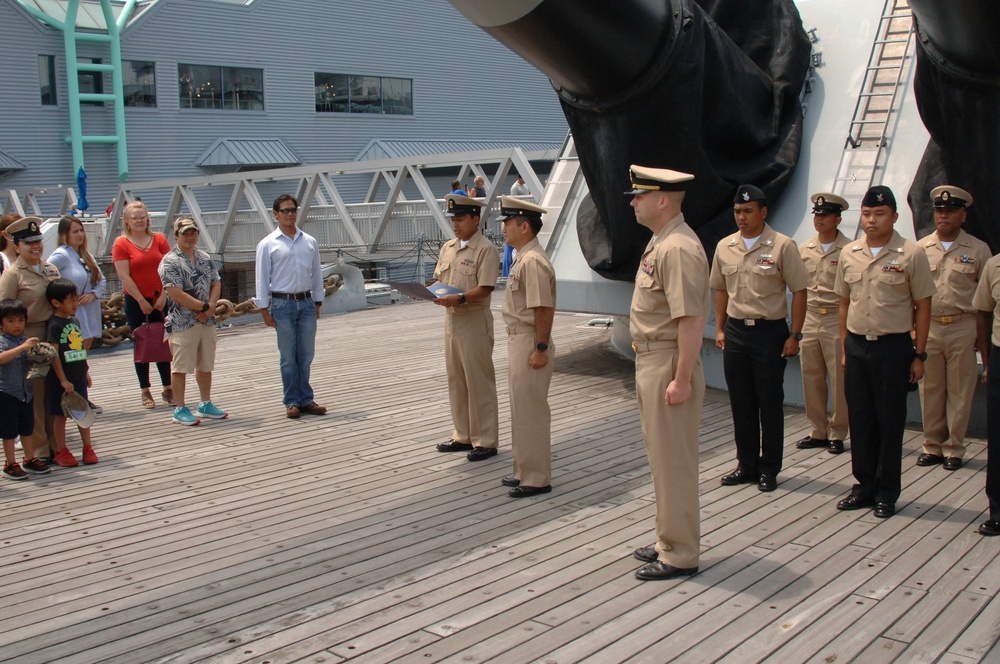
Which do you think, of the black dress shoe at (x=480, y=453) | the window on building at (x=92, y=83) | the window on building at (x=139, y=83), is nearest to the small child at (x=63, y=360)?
the black dress shoe at (x=480, y=453)

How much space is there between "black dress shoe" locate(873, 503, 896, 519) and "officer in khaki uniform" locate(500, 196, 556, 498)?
1.64m

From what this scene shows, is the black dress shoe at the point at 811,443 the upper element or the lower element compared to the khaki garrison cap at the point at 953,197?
lower

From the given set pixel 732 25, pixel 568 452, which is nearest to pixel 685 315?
pixel 568 452

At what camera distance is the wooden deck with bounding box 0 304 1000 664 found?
351cm

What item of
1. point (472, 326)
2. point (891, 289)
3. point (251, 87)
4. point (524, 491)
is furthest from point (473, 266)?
point (251, 87)

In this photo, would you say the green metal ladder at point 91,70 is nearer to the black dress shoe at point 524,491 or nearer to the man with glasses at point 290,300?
the man with glasses at point 290,300

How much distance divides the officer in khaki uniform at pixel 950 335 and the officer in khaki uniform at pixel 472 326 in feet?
8.24

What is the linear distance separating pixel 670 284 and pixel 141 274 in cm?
498

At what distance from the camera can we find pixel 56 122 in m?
28.0

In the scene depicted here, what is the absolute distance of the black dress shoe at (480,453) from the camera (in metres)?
6.01

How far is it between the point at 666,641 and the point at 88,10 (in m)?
29.9

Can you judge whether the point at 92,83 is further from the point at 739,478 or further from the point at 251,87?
the point at 739,478

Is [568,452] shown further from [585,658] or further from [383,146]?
[383,146]

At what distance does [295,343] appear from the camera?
7.24 metres
